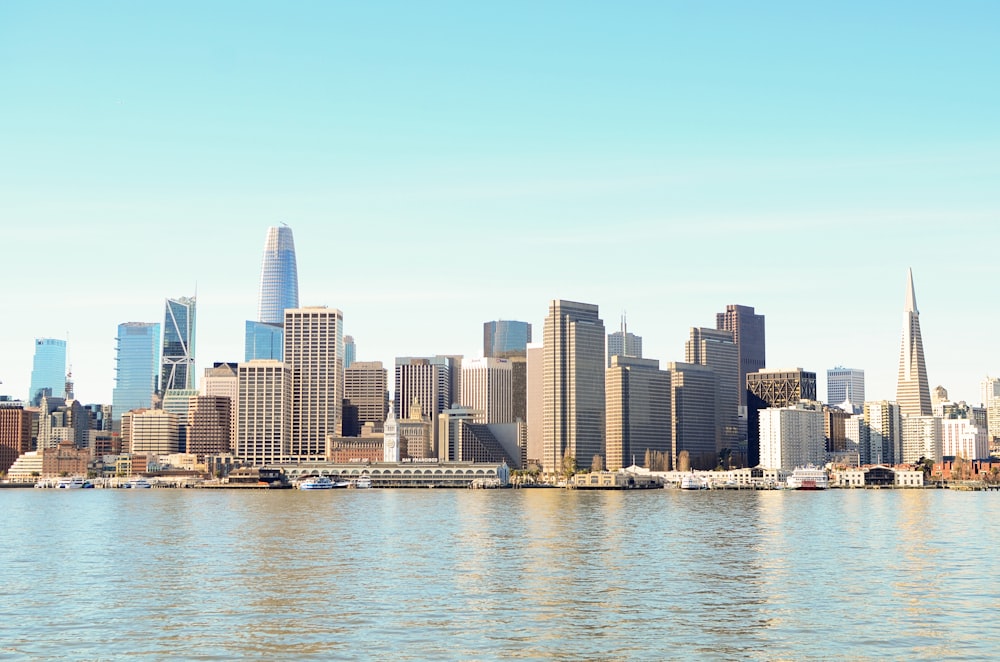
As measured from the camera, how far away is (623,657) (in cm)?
5100

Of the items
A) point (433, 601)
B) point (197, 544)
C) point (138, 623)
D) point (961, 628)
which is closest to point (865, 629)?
point (961, 628)

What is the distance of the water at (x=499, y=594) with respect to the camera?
176ft

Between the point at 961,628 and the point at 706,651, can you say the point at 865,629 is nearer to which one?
the point at 961,628

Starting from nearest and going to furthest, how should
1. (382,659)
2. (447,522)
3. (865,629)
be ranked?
(382,659)
(865,629)
(447,522)

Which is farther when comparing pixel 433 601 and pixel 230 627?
pixel 433 601

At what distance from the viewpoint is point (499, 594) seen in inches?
2729

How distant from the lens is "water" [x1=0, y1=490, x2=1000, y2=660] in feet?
176

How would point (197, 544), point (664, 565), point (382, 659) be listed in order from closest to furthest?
point (382, 659) → point (664, 565) → point (197, 544)

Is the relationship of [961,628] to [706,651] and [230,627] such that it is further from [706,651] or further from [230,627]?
[230,627]

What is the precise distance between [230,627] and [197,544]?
50.1 m

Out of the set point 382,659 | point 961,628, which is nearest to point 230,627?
point 382,659

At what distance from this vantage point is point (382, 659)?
5062cm

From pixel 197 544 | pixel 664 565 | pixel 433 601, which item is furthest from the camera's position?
pixel 197 544

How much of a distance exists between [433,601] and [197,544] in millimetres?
46183
